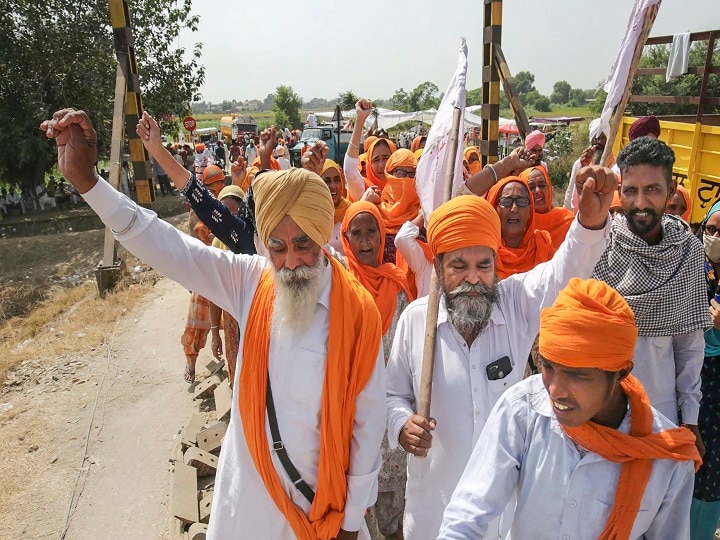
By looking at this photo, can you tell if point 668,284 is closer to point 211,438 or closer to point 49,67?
point 211,438

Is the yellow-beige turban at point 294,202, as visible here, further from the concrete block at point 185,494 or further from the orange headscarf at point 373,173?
the orange headscarf at point 373,173

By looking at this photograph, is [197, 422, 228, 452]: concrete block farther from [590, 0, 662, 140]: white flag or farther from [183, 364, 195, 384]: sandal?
[590, 0, 662, 140]: white flag

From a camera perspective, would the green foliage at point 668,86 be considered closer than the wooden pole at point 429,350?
No

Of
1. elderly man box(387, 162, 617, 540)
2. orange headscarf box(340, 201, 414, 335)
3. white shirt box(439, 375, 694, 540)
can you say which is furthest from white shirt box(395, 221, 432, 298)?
white shirt box(439, 375, 694, 540)

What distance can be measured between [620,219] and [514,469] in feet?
4.56

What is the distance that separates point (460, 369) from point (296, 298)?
2.22 feet

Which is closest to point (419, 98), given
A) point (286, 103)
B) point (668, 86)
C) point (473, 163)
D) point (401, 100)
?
point (401, 100)

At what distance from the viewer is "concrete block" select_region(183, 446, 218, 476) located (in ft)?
12.1

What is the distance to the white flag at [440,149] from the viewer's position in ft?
8.63

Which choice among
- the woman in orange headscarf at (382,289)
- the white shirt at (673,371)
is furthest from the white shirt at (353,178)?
the white shirt at (673,371)

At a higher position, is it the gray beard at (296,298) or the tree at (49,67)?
the tree at (49,67)

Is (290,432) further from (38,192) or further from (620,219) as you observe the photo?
(38,192)

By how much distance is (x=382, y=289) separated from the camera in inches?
117

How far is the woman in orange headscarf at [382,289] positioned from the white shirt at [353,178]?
5.46 feet
